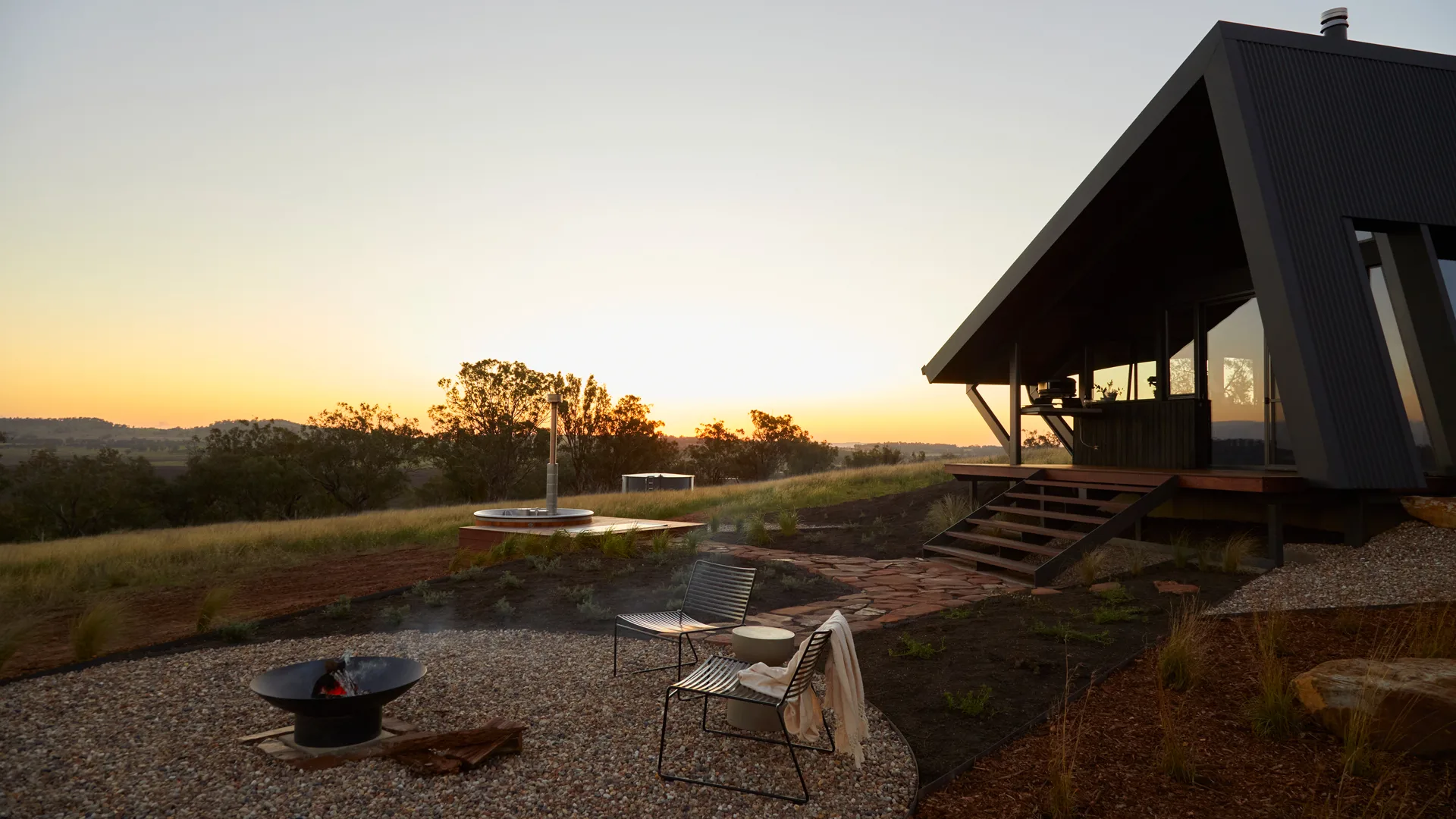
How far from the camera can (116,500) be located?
89.1ft

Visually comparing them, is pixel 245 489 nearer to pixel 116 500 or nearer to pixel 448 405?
pixel 116 500

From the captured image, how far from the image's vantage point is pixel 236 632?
246 inches

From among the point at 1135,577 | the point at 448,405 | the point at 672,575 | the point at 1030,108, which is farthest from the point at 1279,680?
the point at 448,405

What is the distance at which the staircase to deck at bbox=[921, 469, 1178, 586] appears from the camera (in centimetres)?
781

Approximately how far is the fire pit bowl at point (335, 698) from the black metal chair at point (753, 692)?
4.62 feet

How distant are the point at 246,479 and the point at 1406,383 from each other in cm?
3385

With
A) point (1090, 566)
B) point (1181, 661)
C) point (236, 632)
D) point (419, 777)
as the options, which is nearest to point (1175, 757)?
point (1181, 661)

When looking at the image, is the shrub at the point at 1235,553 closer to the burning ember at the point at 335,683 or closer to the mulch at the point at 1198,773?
the mulch at the point at 1198,773

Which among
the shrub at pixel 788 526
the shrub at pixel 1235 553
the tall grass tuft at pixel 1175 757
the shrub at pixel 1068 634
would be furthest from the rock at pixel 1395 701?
the shrub at pixel 788 526

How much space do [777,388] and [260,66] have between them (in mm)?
16037

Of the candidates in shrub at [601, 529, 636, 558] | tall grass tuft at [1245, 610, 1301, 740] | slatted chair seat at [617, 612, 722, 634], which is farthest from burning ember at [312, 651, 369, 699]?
shrub at [601, 529, 636, 558]

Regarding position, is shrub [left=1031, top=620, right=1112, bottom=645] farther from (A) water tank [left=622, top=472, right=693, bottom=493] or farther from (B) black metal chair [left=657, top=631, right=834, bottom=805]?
(A) water tank [left=622, top=472, right=693, bottom=493]

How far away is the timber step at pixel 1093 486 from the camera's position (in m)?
8.42

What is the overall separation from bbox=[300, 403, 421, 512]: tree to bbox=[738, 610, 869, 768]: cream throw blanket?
32.7 metres
